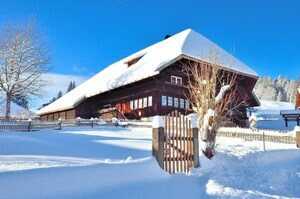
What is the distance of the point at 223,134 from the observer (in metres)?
20.6

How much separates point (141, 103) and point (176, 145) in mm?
21648

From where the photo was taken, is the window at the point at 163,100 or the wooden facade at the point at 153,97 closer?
the wooden facade at the point at 153,97

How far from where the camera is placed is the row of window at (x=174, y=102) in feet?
93.8

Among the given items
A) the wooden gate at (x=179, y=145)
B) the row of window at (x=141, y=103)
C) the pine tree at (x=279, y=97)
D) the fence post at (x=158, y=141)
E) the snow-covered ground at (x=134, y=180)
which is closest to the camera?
the snow-covered ground at (x=134, y=180)

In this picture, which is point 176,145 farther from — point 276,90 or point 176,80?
point 276,90

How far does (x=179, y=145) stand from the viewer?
8.87 meters

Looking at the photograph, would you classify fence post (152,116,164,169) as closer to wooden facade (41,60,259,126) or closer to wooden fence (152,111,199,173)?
wooden fence (152,111,199,173)

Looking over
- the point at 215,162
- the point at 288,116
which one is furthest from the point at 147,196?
the point at 288,116

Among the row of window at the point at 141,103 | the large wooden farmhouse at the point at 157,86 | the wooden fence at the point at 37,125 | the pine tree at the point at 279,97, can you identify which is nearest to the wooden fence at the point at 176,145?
the large wooden farmhouse at the point at 157,86

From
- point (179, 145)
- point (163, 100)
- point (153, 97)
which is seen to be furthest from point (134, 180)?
point (163, 100)

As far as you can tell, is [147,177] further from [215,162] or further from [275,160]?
[275,160]

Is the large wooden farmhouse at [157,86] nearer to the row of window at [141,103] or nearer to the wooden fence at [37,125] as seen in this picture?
the row of window at [141,103]

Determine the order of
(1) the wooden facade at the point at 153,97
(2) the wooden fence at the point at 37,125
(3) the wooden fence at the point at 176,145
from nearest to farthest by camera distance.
Answer: (3) the wooden fence at the point at 176,145, (2) the wooden fence at the point at 37,125, (1) the wooden facade at the point at 153,97

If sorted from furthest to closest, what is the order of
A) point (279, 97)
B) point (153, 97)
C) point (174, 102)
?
point (279, 97)
point (174, 102)
point (153, 97)
